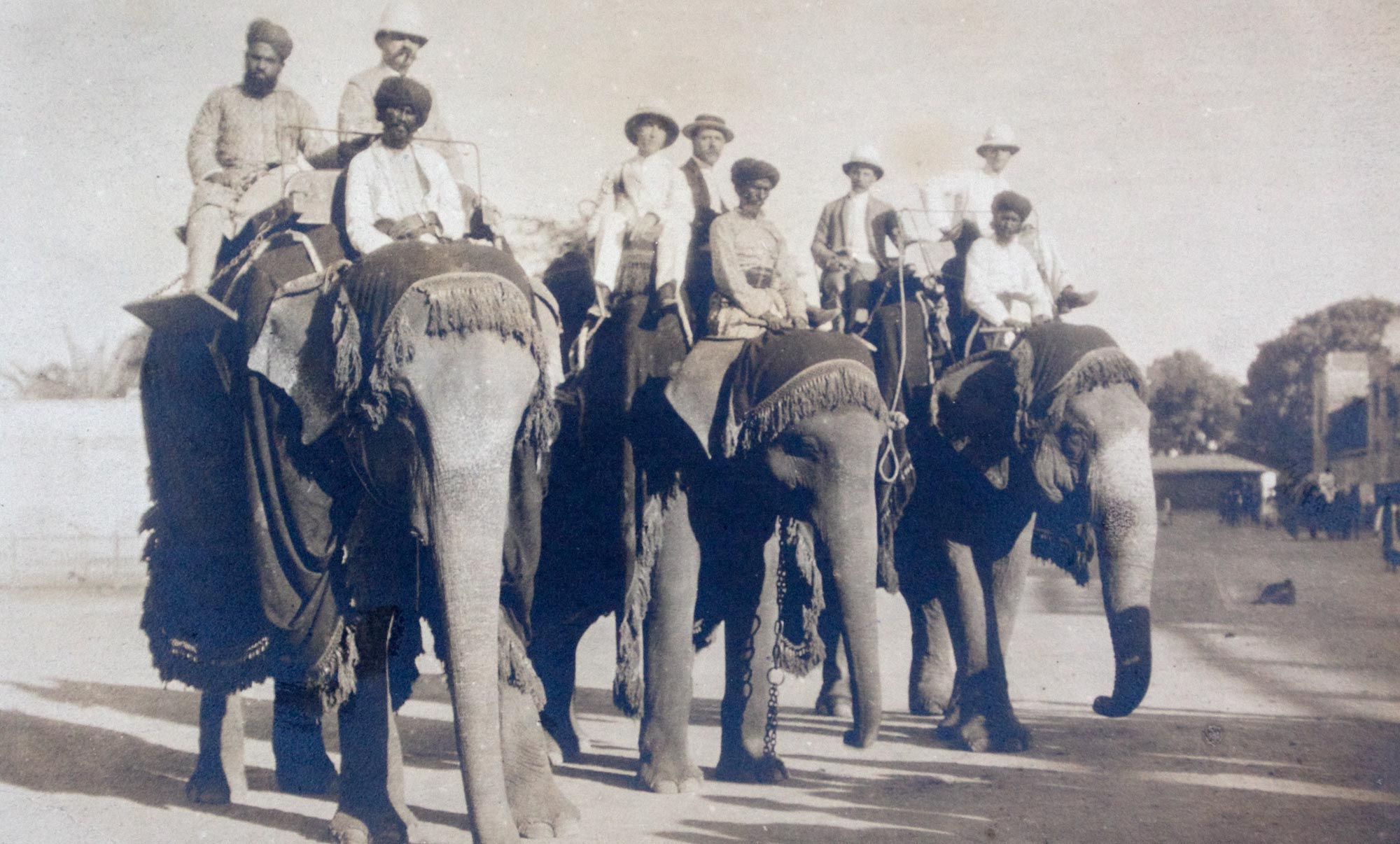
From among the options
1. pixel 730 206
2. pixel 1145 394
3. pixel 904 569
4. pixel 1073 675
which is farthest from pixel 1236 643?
pixel 730 206

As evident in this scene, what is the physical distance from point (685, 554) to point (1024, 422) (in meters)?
2.17

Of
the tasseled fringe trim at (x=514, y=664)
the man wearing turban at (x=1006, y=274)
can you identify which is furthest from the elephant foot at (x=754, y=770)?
the man wearing turban at (x=1006, y=274)

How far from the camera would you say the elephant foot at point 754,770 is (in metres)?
6.68

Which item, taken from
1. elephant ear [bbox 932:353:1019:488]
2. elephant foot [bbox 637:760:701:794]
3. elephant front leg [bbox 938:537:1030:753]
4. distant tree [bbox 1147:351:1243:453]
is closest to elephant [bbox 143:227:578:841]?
elephant foot [bbox 637:760:701:794]

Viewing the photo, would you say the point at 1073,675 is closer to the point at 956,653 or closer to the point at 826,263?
the point at 956,653

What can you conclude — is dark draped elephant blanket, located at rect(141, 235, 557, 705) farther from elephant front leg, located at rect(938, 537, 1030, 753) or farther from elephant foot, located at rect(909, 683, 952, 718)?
elephant foot, located at rect(909, 683, 952, 718)

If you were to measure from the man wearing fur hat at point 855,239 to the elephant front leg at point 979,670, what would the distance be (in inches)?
83.9

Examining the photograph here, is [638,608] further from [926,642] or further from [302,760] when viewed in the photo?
[926,642]

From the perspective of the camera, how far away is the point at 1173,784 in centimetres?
645

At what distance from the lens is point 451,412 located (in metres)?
5.03

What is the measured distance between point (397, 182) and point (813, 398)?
7.57 ft

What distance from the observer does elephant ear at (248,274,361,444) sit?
5.38m

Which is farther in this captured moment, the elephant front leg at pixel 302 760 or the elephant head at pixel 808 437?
the elephant front leg at pixel 302 760

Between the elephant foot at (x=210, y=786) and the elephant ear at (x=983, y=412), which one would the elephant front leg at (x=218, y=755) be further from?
the elephant ear at (x=983, y=412)
